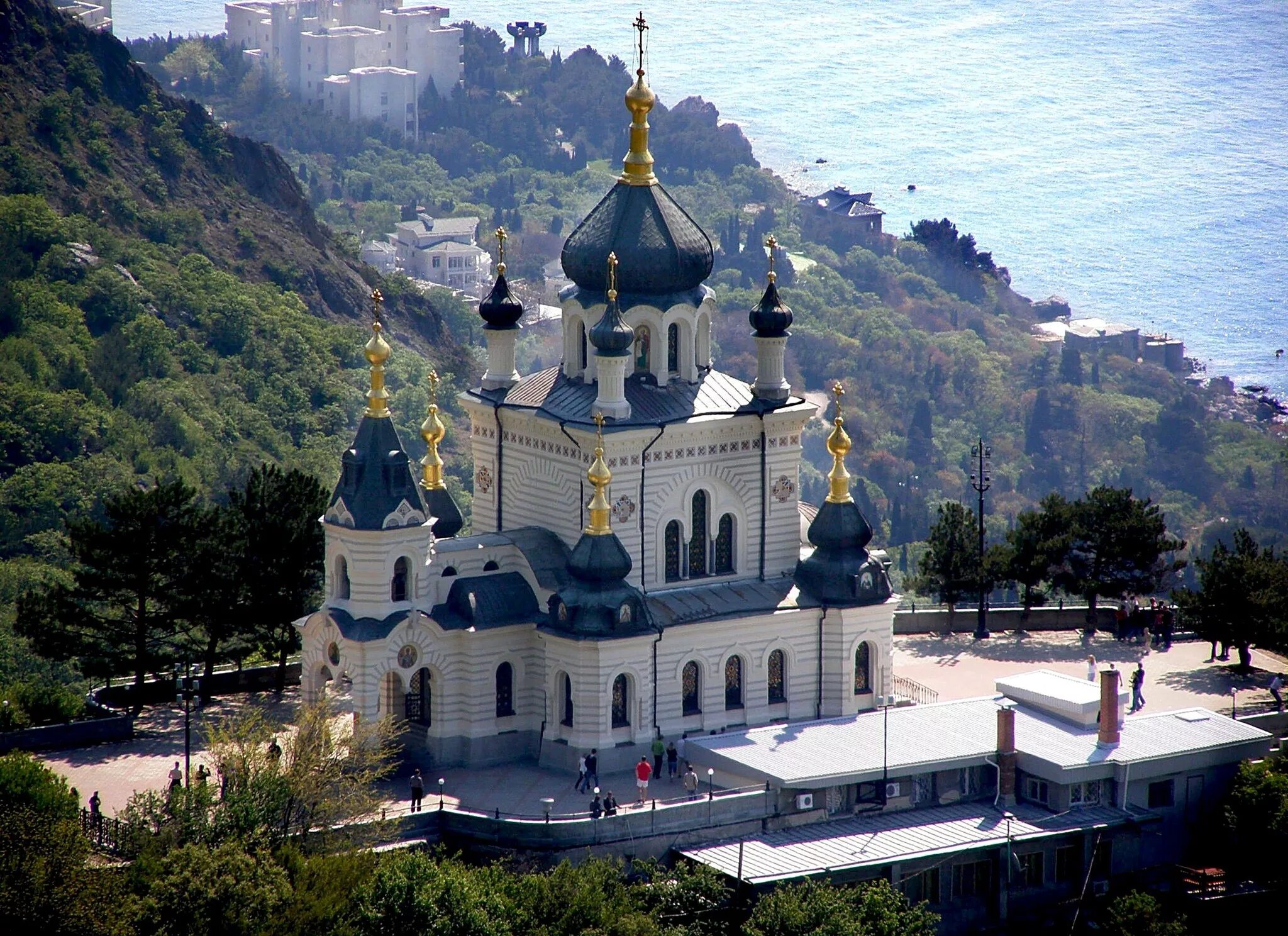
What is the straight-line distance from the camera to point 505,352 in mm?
50188

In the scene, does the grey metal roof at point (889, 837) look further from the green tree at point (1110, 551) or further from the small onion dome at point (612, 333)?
the green tree at point (1110, 551)

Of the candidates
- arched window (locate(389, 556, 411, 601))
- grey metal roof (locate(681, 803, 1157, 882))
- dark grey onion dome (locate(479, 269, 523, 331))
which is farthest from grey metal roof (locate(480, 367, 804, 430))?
grey metal roof (locate(681, 803, 1157, 882))

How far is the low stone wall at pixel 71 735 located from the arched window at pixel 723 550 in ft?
36.5

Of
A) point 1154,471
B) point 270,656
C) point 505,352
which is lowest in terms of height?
point 1154,471

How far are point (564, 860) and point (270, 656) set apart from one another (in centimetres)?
1039

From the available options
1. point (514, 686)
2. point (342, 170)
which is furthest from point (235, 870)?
point (342, 170)

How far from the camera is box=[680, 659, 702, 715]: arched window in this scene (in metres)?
47.4

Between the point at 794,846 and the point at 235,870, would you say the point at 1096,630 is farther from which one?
the point at 235,870

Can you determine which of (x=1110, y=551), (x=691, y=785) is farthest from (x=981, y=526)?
(x=691, y=785)

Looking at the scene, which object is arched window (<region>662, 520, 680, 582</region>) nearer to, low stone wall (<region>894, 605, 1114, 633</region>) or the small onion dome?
the small onion dome

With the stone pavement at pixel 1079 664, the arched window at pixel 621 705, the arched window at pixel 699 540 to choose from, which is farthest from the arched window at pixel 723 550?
the stone pavement at pixel 1079 664

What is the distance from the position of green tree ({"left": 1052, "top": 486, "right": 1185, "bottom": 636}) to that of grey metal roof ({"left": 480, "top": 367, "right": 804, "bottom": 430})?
32.9 feet

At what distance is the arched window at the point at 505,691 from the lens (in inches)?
1841

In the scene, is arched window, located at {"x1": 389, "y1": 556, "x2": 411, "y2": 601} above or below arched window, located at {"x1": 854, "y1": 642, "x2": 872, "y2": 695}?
above
